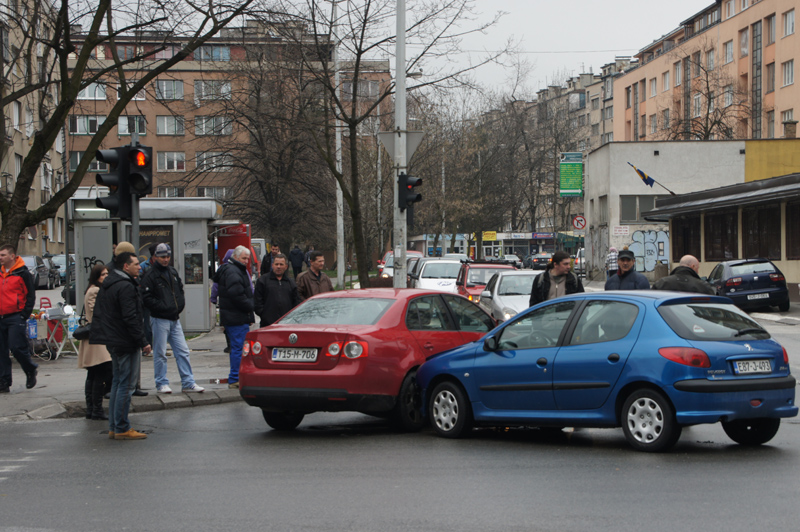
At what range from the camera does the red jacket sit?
1171cm

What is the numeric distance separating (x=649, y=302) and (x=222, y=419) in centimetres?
497

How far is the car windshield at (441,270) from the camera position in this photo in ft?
85.5

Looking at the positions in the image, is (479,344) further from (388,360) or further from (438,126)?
(438,126)

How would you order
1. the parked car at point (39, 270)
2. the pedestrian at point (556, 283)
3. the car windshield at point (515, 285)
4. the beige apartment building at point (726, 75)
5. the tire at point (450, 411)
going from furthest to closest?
the beige apartment building at point (726, 75) → the parked car at point (39, 270) → the car windshield at point (515, 285) → the pedestrian at point (556, 283) → the tire at point (450, 411)

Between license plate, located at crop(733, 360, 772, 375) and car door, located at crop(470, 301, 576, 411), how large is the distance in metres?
1.52

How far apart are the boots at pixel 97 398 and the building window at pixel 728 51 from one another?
6140 centimetres

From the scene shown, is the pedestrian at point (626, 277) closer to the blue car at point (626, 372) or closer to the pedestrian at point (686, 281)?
the pedestrian at point (686, 281)

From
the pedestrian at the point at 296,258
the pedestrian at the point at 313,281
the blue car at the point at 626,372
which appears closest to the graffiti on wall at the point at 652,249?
the pedestrian at the point at 296,258

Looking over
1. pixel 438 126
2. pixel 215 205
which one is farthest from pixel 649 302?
pixel 438 126

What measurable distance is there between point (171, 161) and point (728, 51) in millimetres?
41488

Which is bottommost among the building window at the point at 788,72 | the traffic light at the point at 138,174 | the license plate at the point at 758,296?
the license plate at the point at 758,296

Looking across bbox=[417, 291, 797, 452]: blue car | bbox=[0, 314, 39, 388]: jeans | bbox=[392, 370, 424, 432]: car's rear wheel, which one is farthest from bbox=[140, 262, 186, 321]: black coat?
bbox=[417, 291, 797, 452]: blue car

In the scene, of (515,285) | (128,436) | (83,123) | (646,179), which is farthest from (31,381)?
(646,179)

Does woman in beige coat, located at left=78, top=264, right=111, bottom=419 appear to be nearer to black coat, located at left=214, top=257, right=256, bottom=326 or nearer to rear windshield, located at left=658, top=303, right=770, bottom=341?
black coat, located at left=214, top=257, right=256, bottom=326
